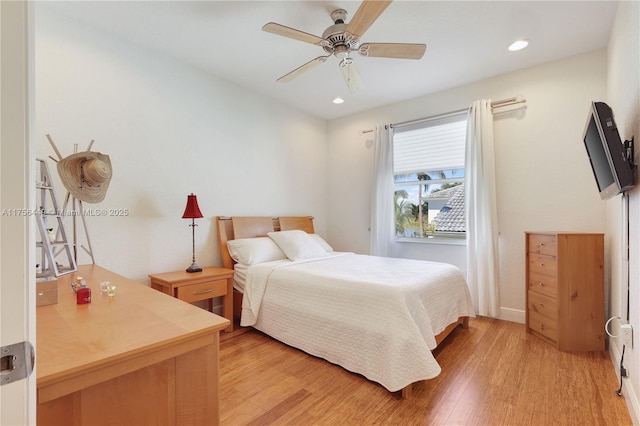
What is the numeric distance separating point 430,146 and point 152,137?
3.10 m

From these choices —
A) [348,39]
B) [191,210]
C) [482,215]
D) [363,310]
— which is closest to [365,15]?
[348,39]

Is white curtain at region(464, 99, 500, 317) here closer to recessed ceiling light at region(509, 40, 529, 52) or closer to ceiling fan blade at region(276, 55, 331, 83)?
recessed ceiling light at region(509, 40, 529, 52)

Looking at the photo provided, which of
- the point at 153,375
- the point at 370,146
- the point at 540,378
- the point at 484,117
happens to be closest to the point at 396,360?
the point at 540,378

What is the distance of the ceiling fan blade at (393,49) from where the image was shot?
6.54 ft

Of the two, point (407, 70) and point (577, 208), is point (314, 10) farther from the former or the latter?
point (577, 208)

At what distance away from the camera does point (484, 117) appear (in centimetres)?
312

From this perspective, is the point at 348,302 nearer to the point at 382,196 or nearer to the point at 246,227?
the point at 246,227

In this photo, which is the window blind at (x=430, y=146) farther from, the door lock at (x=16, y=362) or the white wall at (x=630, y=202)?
the door lock at (x=16, y=362)

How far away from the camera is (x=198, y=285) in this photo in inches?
100

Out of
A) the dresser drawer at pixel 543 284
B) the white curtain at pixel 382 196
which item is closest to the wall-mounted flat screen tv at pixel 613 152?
the dresser drawer at pixel 543 284

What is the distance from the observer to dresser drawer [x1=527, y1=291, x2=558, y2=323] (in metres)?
2.42

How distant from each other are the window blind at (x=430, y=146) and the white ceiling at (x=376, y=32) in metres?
0.51

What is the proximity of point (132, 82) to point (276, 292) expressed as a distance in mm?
2260

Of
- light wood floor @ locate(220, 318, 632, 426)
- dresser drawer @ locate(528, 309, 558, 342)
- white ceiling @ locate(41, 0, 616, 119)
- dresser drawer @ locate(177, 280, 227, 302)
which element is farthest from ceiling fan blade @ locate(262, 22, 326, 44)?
dresser drawer @ locate(528, 309, 558, 342)
